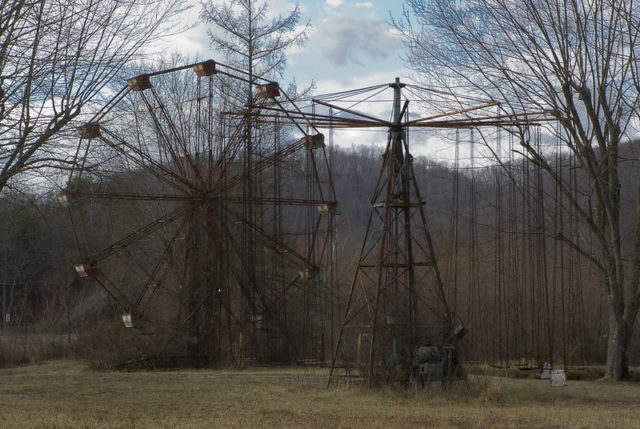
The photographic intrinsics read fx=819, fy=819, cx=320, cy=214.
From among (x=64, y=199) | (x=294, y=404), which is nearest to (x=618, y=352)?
(x=294, y=404)

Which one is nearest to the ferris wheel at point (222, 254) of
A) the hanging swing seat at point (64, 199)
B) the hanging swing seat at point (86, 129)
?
the hanging swing seat at point (64, 199)

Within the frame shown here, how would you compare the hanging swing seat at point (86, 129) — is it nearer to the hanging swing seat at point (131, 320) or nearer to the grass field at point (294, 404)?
the grass field at point (294, 404)

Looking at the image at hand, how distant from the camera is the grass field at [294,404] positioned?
31.6 ft

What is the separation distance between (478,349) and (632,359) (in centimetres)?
466

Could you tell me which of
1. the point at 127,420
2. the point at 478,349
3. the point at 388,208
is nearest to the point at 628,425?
the point at 388,208

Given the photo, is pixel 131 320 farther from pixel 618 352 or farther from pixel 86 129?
pixel 618 352

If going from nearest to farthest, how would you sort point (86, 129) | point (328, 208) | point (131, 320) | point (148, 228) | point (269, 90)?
point (86, 129) < point (131, 320) < point (269, 90) < point (328, 208) < point (148, 228)

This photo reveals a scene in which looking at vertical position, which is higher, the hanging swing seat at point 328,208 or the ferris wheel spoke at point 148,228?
the hanging swing seat at point 328,208

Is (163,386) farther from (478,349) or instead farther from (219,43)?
(219,43)

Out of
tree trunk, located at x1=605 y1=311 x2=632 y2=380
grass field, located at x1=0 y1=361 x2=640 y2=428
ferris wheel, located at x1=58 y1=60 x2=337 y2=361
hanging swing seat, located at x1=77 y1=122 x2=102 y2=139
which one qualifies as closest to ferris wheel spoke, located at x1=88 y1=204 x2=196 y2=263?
ferris wheel, located at x1=58 y1=60 x2=337 y2=361

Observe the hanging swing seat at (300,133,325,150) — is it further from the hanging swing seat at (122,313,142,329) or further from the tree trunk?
the tree trunk

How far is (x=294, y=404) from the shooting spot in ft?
38.1

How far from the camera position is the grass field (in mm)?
9641

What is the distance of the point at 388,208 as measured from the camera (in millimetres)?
12984
